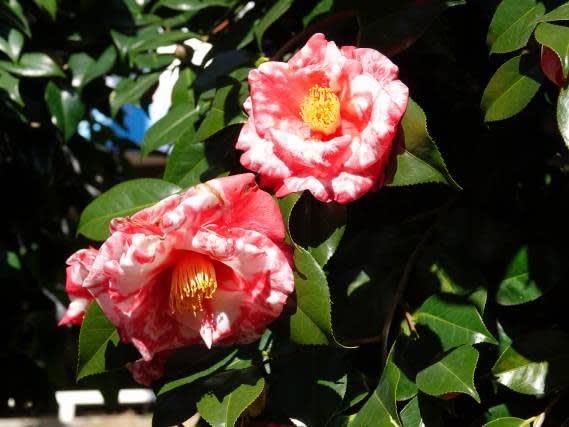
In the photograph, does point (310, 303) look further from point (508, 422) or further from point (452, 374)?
point (508, 422)

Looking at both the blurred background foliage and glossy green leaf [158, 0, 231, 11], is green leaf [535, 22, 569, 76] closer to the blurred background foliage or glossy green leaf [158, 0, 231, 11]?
the blurred background foliage

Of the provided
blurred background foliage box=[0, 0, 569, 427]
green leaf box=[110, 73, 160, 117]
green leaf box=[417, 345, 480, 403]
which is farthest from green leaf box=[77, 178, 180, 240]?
green leaf box=[110, 73, 160, 117]

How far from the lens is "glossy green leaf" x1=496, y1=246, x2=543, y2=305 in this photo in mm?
909

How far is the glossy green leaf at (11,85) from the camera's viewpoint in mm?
1560

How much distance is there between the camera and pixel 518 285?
3.03 feet

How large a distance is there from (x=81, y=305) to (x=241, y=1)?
0.62 meters

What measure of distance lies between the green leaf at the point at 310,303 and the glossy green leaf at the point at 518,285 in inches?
10.5

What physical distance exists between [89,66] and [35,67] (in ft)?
0.35

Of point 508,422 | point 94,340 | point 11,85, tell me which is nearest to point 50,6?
point 11,85

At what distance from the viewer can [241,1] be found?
53.2 inches

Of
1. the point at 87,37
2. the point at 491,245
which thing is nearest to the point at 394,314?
the point at 491,245

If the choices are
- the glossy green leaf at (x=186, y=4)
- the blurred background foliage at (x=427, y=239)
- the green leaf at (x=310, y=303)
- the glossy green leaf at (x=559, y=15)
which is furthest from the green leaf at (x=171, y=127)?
the glossy green leaf at (x=559, y=15)

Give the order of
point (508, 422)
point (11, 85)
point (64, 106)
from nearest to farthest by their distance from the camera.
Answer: point (508, 422), point (11, 85), point (64, 106)

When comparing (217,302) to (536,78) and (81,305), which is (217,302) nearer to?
(81,305)
